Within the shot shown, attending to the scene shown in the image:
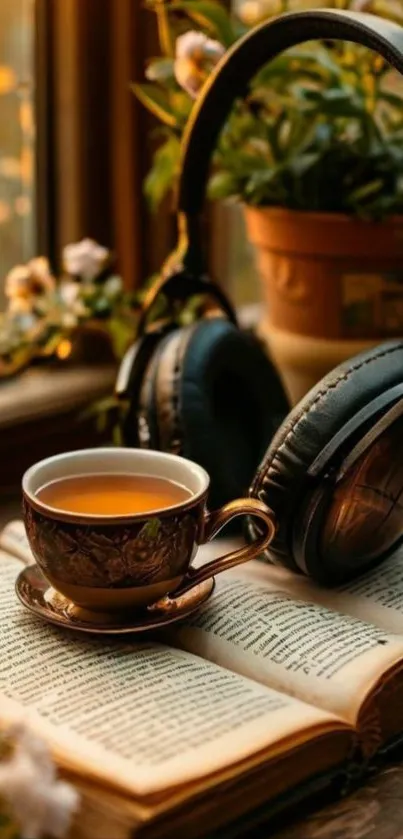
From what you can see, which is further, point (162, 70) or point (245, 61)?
point (162, 70)

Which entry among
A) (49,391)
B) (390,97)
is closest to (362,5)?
(390,97)

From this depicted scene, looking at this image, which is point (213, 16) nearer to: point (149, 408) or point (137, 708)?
point (149, 408)

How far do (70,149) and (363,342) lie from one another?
0.33 meters

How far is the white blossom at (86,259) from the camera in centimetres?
116

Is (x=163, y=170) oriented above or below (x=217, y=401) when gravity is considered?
above

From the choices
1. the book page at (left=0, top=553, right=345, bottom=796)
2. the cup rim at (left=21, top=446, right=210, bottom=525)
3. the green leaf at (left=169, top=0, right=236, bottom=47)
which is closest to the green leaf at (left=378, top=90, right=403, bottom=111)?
the green leaf at (left=169, top=0, right=236, bottom=47)

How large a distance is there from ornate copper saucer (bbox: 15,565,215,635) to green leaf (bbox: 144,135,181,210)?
1.40 ft

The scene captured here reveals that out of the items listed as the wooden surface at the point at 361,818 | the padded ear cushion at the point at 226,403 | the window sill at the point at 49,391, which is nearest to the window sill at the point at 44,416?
the window sill at the point at 49,391

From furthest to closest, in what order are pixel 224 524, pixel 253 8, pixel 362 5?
pixel 253 8 → pixel 362 5 → pixel 224 524

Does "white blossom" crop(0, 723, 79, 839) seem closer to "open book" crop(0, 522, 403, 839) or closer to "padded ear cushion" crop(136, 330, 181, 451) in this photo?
"open book" crop(0, 522, 403, 839)

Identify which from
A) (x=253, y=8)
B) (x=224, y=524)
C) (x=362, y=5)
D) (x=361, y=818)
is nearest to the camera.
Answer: (x=361, y=818)

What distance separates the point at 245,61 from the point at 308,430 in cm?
27

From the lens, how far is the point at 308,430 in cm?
80

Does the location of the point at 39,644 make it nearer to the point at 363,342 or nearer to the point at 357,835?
the point at 357,835
